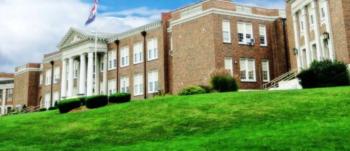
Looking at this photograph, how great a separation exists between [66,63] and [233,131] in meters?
48.9

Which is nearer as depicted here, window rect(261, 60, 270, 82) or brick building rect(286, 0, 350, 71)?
brick building rect(286, 0, 350, 71)

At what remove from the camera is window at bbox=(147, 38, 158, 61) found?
160ft

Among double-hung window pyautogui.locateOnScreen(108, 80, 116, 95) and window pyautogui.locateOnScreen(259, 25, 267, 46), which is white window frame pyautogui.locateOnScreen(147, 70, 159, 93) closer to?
double-hung window pyautogui.locateOnScreen(108, 80, 116, 95)

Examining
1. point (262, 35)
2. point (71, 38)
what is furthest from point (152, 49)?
point (71, 38)

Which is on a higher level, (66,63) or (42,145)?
(66,63)

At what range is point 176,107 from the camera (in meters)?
23.6

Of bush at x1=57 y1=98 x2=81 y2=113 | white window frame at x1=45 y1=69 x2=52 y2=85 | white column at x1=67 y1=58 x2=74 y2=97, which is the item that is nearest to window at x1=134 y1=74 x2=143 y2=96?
white column at x1=67 y1=58 x2=74 y2=97

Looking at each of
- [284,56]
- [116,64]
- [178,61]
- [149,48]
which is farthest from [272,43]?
[116,64]

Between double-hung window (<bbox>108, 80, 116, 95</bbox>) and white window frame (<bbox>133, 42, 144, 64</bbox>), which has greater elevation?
white window frame (<bbox>133, 42, 144, 64</bbox>)

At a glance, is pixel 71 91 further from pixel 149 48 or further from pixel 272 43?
pixel 272 43

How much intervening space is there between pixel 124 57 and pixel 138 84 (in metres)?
4.65

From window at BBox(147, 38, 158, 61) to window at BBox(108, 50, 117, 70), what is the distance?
23.5ft

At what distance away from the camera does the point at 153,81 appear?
160 ft

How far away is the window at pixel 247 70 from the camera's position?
4141 centimetres
